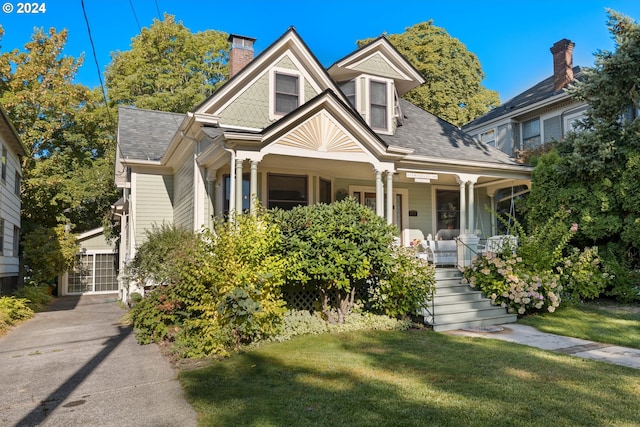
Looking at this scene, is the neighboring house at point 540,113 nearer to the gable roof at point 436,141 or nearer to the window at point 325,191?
the gable roof at point 436,141

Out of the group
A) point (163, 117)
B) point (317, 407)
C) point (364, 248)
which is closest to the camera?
point (317, 407)

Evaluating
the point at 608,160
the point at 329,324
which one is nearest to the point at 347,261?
the point at 329,324

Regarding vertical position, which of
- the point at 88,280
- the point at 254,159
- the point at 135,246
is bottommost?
the point at 88,280

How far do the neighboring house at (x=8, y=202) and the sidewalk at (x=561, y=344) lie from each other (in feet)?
44.8

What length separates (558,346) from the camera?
7.13m

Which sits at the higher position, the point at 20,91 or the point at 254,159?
the point at 20,91

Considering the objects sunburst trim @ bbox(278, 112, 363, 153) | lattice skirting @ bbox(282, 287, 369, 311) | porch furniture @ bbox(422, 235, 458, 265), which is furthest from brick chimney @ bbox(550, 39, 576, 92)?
lattice skirting @ bbox(282, 287, 369, 311)

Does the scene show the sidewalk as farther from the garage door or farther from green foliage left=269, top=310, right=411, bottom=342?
the garage door

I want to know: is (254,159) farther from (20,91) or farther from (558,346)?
(20,91)

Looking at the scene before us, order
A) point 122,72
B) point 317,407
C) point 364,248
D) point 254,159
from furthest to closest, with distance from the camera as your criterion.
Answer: point 122,72
point 254,159
point 364,248
point 317,407

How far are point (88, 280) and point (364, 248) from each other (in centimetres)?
1853

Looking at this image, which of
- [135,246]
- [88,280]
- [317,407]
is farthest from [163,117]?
[317,407]

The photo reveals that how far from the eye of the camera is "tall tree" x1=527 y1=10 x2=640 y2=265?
10.6 m

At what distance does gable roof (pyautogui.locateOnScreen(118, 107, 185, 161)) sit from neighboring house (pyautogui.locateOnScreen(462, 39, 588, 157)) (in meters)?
15.0
